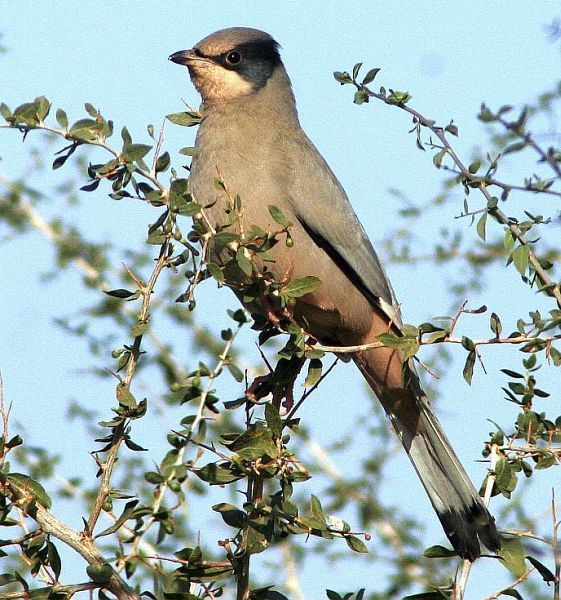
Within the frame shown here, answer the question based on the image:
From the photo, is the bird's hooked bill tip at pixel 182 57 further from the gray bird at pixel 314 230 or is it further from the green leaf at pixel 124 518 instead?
the green leaf at pixel 124 518

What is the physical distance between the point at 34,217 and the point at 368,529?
12.0ft

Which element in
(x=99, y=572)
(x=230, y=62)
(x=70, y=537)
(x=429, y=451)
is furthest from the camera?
(x=230, y=62)

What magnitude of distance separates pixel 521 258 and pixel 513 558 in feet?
3.70

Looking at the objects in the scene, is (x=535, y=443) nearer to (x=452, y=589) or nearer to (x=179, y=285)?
(x=452, y=589)

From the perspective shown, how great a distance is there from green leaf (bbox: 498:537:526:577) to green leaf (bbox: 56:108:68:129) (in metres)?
2.22

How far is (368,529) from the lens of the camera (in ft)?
22.6

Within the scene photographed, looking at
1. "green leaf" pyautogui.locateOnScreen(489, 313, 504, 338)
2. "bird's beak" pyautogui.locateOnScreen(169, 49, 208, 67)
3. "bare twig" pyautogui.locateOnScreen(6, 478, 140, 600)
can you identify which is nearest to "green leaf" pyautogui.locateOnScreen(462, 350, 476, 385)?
"green leaf" pyautogui.locateOnScreen(489, 313, 504, 338)

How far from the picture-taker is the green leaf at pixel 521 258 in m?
3.60

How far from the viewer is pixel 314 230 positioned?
5.33 m

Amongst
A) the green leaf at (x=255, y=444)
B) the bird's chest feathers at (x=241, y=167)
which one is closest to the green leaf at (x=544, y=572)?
the green leaf at (x=255, y=444)

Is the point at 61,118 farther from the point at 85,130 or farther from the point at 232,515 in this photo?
the point at 232,515

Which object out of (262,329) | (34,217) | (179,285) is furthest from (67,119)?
(34,217)

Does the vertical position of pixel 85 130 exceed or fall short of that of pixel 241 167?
it falls short

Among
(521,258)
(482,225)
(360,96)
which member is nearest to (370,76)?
(360,96)
